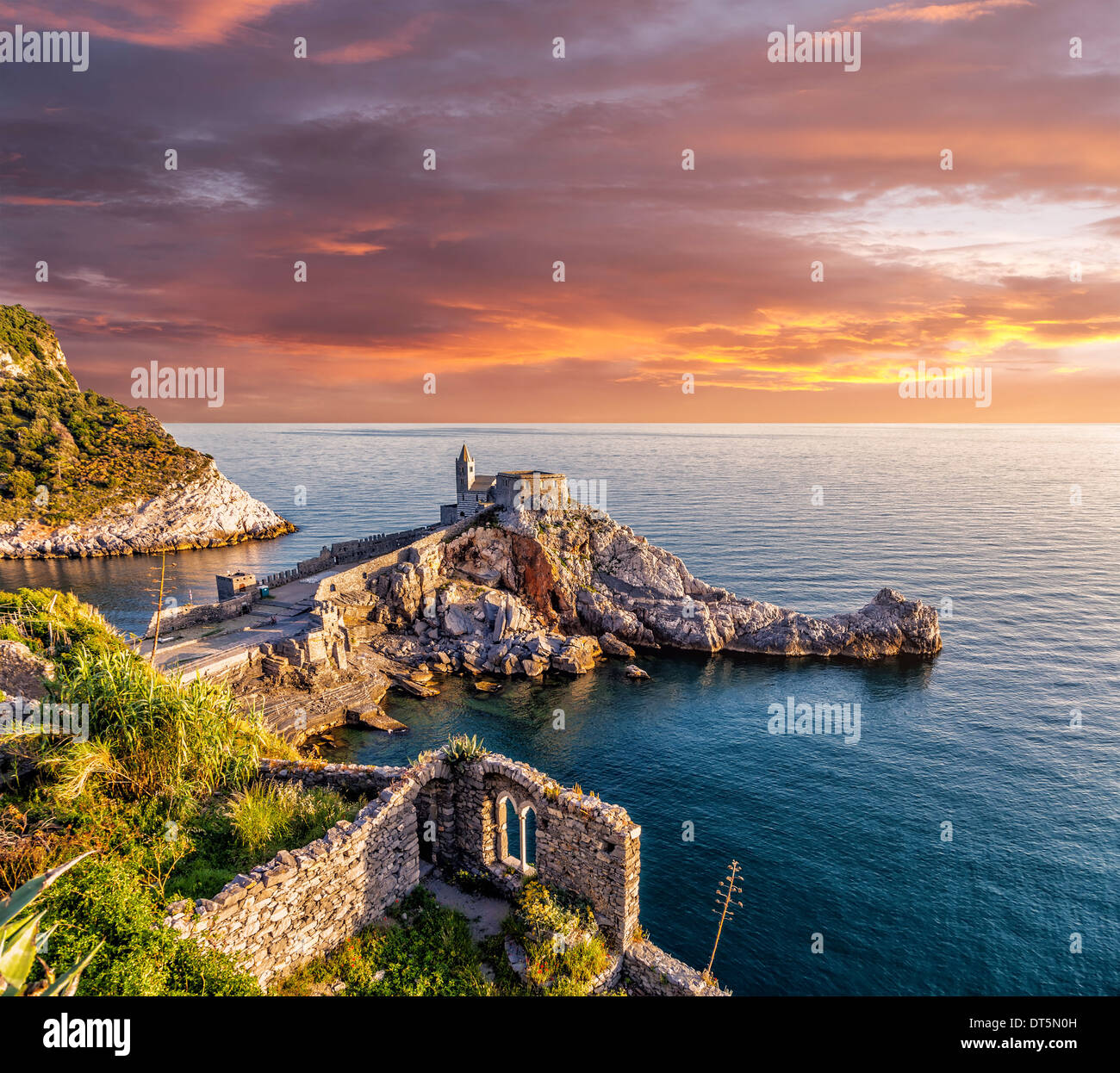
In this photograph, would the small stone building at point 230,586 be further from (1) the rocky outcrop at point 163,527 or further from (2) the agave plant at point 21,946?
(2) the agave plant at point 21,946

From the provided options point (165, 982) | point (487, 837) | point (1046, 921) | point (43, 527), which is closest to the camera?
point (165, 982)

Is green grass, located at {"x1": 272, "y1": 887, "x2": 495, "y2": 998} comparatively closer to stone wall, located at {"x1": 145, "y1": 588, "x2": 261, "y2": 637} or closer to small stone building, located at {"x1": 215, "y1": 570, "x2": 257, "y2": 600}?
stone wall, located at {"x1": 145, "y1": 588, "x2": 261, "y2": 637}

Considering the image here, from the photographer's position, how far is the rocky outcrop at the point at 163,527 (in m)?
90.0

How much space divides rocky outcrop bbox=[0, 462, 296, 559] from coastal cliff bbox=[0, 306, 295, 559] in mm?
137

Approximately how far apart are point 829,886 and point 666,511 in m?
93.6

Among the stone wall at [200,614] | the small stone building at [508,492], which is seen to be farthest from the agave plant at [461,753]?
the small stone building at [508,492]

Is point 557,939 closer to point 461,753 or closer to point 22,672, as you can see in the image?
point 461,753

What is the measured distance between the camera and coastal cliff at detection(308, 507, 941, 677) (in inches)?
2181

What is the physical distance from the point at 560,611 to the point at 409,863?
153 ft

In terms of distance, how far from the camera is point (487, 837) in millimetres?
18859

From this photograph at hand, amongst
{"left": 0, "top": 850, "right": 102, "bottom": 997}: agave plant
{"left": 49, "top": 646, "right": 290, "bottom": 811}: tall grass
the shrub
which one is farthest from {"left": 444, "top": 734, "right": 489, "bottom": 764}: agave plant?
{"left": 0, "top": 850, "right": 102, "bottom": 997}: agave plant

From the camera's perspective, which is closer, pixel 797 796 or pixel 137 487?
A: pixel 797 796
